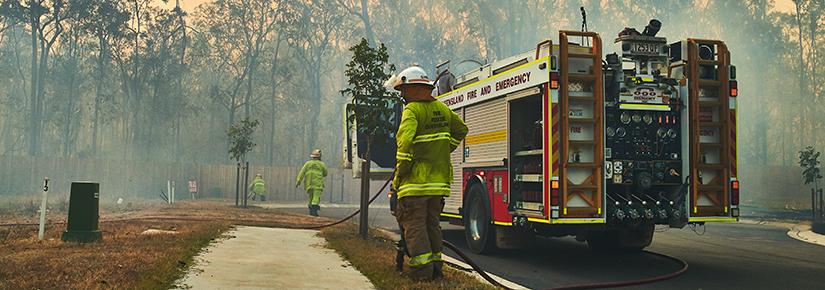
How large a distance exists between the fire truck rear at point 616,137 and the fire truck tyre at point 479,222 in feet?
0.61

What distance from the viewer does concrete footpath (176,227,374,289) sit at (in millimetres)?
5812

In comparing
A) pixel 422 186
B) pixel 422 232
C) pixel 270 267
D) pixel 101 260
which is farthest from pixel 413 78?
pixel 101 260

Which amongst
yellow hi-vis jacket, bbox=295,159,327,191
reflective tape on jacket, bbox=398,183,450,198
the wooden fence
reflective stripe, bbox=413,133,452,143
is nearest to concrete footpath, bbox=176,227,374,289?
reflective tape on jacket, bbox=398,183,450,198

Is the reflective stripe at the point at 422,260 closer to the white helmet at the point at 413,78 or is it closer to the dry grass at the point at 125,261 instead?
the dry grass at the point at 125,261

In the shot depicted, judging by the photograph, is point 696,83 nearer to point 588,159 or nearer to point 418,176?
point 588,159

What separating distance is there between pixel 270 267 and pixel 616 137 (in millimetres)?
4184

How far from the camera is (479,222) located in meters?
9.77

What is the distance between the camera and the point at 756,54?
52031mm

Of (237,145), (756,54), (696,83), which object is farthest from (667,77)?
(756,54)

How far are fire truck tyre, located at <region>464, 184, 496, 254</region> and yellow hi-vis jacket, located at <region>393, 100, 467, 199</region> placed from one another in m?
3.04

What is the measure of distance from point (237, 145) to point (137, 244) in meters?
17.8

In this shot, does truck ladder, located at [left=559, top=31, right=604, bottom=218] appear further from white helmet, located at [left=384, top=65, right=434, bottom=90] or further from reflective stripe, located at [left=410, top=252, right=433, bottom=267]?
reflective stripe, located at [left=410, top=252, right=433, bottom=267]

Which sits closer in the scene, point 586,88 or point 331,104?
point 586,88

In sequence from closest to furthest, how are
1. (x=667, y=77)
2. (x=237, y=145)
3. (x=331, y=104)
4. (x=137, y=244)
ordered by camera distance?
(x=137, y=244) < (x=667, y=77) < (x=237, y=145) < (x=331, y=104)
